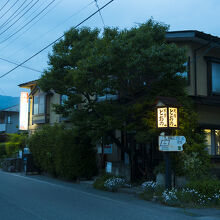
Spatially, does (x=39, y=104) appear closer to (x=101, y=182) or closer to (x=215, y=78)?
(x=101, y=182)

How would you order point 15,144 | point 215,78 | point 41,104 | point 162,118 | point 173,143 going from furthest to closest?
point 15,144, point 41,104, point 215,78, point 162,118, point 173,143

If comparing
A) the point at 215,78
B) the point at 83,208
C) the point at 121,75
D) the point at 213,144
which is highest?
the point at 215,78

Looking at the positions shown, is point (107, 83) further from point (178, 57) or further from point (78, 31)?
point (78, 31)

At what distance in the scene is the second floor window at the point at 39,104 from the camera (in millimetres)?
24906

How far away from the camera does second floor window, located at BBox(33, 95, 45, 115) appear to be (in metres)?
24.9

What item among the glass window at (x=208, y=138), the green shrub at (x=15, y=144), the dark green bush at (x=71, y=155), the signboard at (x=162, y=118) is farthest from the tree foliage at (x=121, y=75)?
the green shrub at (x=15, y=144)

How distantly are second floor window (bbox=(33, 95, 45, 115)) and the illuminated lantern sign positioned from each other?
15.9 metres

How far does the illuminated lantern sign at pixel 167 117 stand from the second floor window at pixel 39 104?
15.9m

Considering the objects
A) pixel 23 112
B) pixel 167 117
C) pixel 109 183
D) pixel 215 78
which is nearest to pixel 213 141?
pixel 215 78

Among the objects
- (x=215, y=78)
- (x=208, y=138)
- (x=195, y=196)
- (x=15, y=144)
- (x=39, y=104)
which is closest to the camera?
(x=195, y=196)

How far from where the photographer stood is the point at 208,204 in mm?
9375

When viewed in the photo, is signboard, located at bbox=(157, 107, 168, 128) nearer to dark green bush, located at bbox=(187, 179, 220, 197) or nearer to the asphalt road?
dark green bush, located at bbox=(187, 179, 220, 197)

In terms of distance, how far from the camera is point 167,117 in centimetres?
1036

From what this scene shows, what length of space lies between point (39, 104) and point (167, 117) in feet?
55.8
